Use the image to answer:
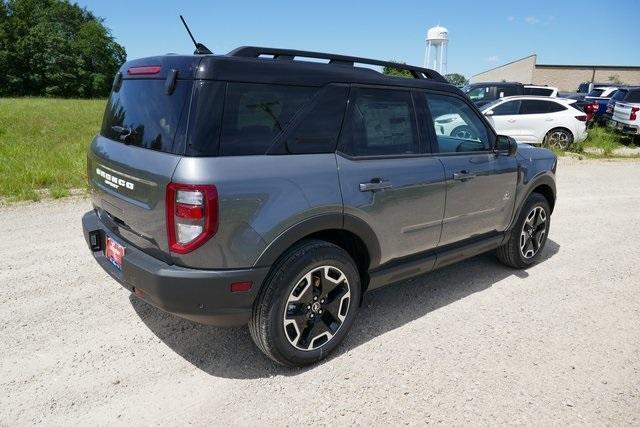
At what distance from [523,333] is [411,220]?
1201 millimetres

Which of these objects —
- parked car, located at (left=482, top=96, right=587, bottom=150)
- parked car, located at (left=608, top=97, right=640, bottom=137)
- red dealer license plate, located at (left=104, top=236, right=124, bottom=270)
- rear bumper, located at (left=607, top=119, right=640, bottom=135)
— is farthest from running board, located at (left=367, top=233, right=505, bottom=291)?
rear bumper, located at (left=607, top=119, right=640, bottom=135)

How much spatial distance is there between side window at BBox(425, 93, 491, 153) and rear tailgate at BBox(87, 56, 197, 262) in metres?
1.89

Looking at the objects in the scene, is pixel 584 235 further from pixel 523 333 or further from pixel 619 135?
pixel 619 135

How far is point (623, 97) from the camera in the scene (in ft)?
52.6

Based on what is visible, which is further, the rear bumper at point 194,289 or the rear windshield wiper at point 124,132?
the rear windshield wiper at point 124,132

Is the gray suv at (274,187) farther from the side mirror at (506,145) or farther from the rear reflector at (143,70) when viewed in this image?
the side mirror at (506,145)

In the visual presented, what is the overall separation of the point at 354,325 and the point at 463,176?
56.1 inches

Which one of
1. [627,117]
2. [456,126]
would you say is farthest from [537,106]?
[456,126]

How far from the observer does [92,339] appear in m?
3.07

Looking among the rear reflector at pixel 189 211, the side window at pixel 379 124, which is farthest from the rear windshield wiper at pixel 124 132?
the side window at pixel 379 124

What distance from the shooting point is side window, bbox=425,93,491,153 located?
3518 millimetres

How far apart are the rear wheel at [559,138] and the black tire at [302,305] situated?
12160mm

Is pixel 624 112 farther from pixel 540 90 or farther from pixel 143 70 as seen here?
pixel 143 70

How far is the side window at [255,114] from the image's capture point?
241 cm
